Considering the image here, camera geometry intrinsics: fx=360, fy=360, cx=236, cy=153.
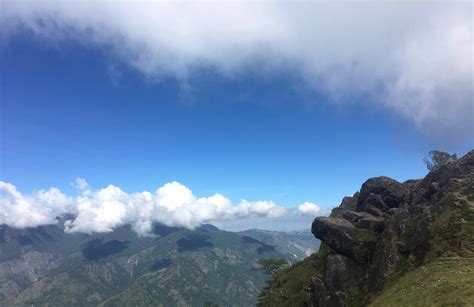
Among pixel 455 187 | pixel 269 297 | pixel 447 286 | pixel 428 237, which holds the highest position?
pixel 455 187

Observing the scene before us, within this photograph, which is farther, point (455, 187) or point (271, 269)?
point (271, 269)

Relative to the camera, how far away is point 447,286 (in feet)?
202

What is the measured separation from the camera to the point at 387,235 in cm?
9900

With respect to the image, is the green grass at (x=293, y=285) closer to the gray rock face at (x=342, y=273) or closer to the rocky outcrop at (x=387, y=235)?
the rocky outcrop at (x=387, y=235)

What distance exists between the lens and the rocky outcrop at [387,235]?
8631 cm

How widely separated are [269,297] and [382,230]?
58731 mm

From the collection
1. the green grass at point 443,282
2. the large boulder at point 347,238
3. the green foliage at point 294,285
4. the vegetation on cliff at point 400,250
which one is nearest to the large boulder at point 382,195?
the vegetation on cliff at point 400,250

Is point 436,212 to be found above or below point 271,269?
above

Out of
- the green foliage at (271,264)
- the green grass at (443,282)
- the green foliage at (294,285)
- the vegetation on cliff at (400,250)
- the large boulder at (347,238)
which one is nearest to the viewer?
the green grass at (443,282)

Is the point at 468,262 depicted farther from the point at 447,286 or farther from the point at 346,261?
the point at 346,261

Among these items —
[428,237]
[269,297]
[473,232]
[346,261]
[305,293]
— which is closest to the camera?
[473,232]

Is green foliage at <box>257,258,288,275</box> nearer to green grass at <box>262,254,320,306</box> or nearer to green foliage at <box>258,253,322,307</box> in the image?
green foliage at <box>258,253,322,307</box>

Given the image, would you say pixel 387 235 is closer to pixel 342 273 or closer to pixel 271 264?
pixel 342 273

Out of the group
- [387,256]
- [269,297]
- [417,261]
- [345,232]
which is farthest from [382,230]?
[269,297]
